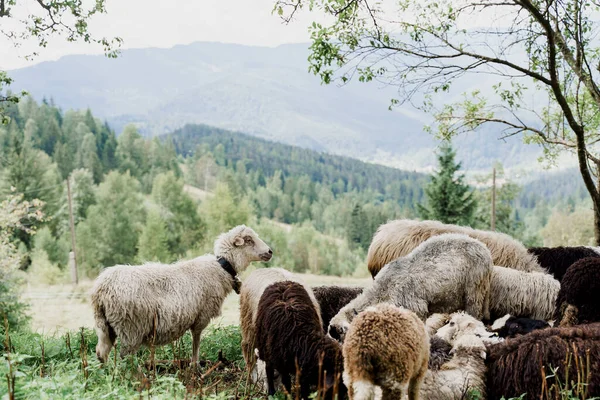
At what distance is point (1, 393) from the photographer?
12.1ft

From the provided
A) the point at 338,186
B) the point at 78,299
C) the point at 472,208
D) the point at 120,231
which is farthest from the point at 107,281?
the point at 338,186

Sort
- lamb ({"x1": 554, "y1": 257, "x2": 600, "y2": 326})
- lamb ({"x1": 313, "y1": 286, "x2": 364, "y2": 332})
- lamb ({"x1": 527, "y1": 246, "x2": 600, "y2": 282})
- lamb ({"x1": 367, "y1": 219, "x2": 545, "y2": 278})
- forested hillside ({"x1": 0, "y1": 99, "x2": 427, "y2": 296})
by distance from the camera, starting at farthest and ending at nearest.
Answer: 1. forested hillside ({"x1": 0, "y1": 99, "x2": 427, "y2": 296})
2. lamb ({"x1": 527, "y1": 246, "x2": 600, "y2": 282})
3. lamb ({"x1": 367, "y1": 219, "x2": 545, "y2": 278})
4. lamb ({"x1": 313, "y1": 286, "x2": 364, "y2": 332})
5. lamb ({"x1": 554, "y1": 257, "x2": 600, "y2": 326})

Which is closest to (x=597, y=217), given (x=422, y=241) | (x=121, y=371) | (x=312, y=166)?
(x=422, y=241)

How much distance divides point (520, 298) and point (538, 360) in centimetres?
284

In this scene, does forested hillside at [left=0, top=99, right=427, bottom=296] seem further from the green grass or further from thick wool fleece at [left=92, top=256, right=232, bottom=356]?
thick wool fleece at [left=92, top=256, right=232, bottom=356]

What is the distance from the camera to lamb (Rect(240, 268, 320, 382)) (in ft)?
20.5

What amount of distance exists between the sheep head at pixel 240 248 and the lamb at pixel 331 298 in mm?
1051

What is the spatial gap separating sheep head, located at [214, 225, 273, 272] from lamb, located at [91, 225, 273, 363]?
0.22ft

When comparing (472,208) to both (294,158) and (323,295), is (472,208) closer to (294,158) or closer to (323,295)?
(323,295)

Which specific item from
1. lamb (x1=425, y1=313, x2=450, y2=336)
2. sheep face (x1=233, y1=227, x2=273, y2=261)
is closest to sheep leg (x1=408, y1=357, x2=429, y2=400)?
lamb (x1=425, y1=313, x2=450, y2=336)

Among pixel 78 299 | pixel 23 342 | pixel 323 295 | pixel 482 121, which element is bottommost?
pixel 78 299

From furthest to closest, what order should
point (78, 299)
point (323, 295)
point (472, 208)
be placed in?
1. point (472, 208)
2. point (78, 299)
3. point (323, 295)

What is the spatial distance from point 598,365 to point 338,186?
16303 cm

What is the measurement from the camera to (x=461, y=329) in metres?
6.16
